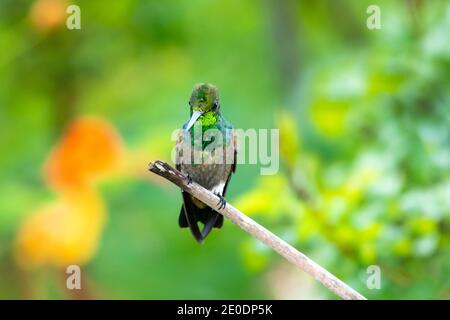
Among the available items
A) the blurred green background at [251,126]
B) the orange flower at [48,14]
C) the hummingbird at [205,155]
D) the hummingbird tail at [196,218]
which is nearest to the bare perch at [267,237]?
the hummingbird at [205,155]

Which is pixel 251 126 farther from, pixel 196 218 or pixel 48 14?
pixel 196 218

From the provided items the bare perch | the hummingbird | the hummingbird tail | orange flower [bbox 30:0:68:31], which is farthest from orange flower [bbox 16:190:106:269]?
the bare perch

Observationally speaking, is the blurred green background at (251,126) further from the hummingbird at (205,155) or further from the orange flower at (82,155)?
the hummingbird at (205,155)

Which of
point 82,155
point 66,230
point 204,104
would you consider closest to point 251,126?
point 82,155

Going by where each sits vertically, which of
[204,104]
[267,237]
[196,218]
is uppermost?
[204,104]

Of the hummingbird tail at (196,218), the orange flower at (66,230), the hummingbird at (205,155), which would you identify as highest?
the orange flower at (66,230)
